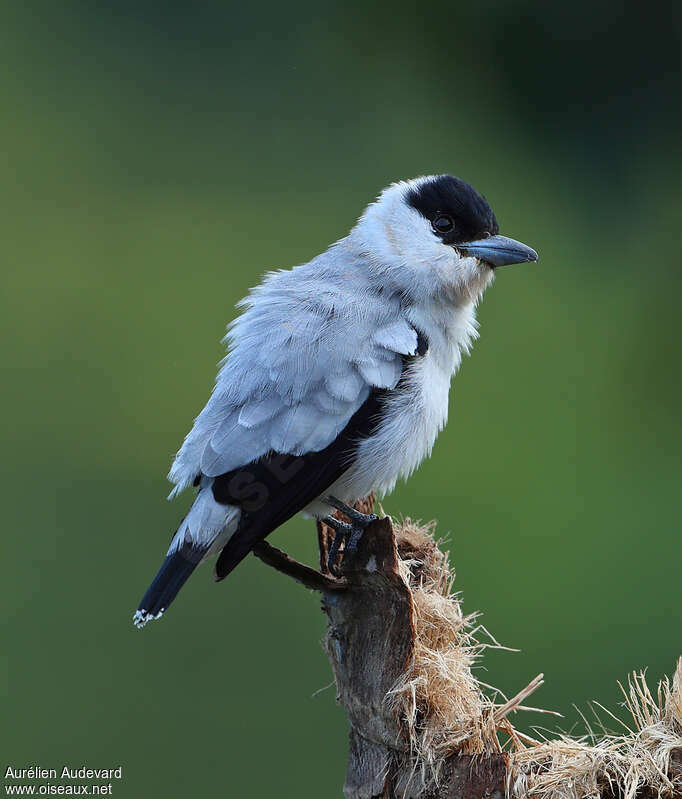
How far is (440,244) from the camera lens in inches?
75.1

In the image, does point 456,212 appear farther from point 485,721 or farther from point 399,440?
point 485,721

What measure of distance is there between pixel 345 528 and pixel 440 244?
0.59 meters

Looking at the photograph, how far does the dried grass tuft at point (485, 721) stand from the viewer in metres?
1.29

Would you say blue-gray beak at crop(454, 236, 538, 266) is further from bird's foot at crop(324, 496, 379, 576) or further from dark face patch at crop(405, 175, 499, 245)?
bird's foot at crop(324, 496, 379, 576)

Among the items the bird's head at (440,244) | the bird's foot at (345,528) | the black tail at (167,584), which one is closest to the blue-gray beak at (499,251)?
the bird's head at (440,244)

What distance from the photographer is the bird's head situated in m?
1.87

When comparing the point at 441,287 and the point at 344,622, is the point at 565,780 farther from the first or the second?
the point at 441,287

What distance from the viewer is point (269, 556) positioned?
1641 millimetres

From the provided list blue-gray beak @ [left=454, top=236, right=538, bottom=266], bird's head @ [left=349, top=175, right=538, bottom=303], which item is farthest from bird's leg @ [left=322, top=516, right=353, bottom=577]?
blue-gray beak @ [left=454, top=236, right=538, bottom=266]

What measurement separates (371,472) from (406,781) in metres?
0.55

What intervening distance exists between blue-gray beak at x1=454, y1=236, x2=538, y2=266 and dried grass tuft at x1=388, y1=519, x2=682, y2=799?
55 cm

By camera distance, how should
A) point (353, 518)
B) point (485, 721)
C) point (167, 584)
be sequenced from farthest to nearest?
point (353, 518), point (167, 584), point (485, 721)

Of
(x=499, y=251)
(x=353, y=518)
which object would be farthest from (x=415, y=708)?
(x=499, y=251)

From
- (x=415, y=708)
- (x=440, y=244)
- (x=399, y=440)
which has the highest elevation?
(x=440, y=244)
